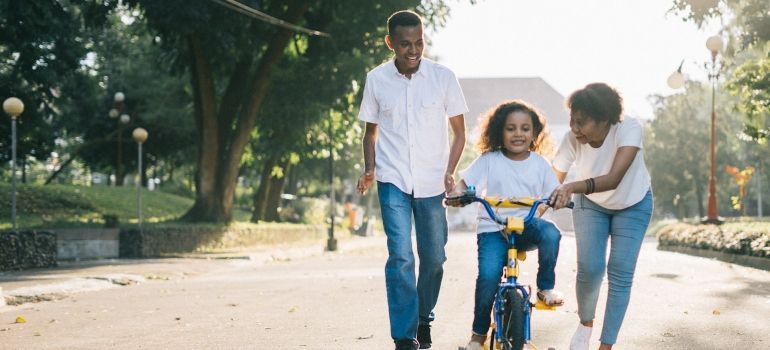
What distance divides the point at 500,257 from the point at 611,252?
2.95 ft

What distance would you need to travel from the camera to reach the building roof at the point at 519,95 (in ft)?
409

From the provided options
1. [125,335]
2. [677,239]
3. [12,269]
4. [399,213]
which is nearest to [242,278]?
[12,269]

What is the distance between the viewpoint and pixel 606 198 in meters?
6.59

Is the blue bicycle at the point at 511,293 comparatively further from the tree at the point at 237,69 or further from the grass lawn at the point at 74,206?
the tree at the point at 237,69

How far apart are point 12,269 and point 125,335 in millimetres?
9477

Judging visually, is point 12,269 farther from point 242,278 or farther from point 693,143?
point 693,143

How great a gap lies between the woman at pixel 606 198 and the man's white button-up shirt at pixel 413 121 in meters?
0.70

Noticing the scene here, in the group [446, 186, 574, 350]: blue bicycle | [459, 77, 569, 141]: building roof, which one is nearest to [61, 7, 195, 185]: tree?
[446, 186, 574, 350]: blue bicycle

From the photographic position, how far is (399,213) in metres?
6.65

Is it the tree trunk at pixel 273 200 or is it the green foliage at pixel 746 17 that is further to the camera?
the tree trunk at pixel 273 200

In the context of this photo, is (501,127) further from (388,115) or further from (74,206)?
(74,206)

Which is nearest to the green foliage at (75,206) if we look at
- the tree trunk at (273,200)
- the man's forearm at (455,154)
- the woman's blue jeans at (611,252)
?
the tree trunk at (273,200)

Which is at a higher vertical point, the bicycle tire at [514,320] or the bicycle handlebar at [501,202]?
the bicycle handlebar at [501,202]

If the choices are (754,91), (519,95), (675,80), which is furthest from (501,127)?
(519,95)
